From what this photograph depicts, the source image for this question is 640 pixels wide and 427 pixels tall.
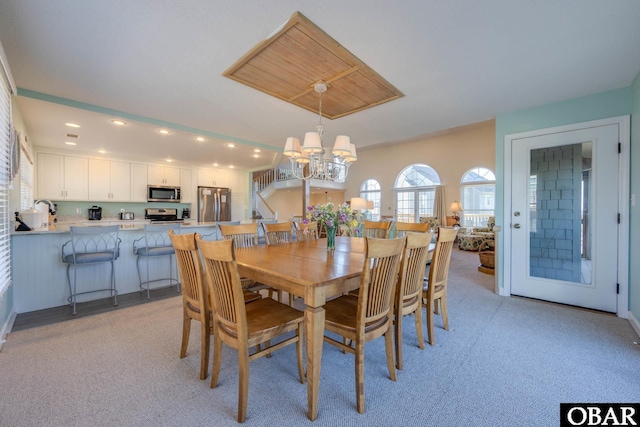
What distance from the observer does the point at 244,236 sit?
2.93 meters

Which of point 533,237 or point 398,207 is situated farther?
point 398,207

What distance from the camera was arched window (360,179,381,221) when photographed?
10.6 meters

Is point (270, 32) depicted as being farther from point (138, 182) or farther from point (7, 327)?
point (138, 182)

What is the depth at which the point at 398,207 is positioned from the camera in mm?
10125

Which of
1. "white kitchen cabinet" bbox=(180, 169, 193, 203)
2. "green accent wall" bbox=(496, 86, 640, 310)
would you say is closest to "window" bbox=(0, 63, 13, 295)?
"white kitchen cabinet" bbox=(180, 169, 193, 203)

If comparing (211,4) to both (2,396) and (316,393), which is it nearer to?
(316,393)

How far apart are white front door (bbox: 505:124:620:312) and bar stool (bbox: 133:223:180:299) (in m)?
4.47

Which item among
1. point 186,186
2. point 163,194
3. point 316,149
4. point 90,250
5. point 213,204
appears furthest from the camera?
point 213,204

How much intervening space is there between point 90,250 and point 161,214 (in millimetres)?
3208

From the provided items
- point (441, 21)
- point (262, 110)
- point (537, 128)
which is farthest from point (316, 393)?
point (537, 128)

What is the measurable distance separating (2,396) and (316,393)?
6.22 feet

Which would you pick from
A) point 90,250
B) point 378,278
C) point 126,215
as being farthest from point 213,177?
point 378,278

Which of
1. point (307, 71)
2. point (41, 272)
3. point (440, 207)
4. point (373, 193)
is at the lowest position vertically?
point (41, 272)

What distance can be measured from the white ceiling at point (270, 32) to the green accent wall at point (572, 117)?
0.13 metres
